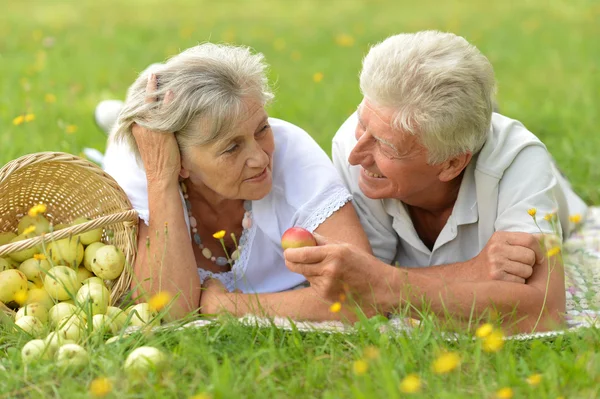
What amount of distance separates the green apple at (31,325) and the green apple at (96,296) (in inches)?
6.8

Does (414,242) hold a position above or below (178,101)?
below

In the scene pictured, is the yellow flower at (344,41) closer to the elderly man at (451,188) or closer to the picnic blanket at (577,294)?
the picnic blanket at (577,294)

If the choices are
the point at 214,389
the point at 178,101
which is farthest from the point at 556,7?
the point at 214,389

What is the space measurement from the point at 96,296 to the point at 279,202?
90cm

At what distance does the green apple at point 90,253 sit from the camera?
3.69 m

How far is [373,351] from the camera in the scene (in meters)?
2.75

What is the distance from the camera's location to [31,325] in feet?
10.6

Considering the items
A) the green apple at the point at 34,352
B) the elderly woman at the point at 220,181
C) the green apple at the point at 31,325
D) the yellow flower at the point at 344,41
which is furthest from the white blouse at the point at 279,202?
the yellow flower at the point at 344,41

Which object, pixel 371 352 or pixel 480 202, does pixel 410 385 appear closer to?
pixel 371 352

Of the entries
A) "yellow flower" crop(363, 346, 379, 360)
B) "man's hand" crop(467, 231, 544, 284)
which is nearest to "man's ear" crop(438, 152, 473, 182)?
"man's hand" crop(467, 231, 544, 284)

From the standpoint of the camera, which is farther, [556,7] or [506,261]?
[556,7]

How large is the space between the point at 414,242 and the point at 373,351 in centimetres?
117

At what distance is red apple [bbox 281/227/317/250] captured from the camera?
3232mm

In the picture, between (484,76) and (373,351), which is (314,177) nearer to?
(484,76)
